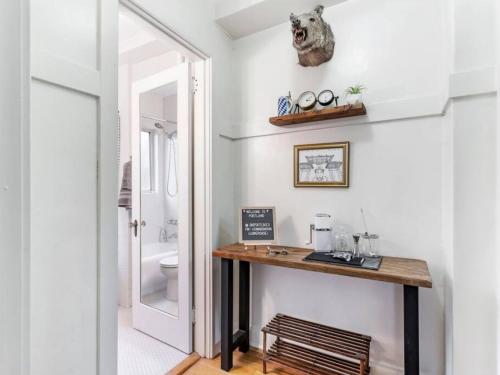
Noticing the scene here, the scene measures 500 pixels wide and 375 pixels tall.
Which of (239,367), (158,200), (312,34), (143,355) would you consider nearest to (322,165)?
(312,34)

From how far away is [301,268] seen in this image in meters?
1.51

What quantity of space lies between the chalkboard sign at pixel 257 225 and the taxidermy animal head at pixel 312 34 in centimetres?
108

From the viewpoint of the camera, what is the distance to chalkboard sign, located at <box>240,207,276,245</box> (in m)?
1.84

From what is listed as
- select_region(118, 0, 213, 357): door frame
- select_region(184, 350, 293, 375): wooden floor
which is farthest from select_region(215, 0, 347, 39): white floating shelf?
select_region(184, 350, 293, 375): wooden floor

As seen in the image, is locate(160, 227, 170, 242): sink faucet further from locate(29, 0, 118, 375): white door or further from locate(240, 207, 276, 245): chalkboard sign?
locate(29, 0, 118, 375): white door

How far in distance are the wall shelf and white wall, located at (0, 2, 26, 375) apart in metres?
1.48

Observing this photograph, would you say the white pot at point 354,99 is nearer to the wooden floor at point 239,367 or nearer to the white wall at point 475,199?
the white wall at point 475,199

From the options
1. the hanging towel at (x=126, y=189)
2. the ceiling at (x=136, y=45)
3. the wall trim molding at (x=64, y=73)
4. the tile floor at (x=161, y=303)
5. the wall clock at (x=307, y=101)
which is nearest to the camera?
the wall trim molding at (x=64, y=73)

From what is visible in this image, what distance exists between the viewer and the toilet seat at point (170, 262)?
2.20 m

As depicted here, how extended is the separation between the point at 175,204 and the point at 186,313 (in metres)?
0.83

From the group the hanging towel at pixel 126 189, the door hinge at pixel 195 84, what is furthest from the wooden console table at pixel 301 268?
the hanging towel at pixel 126 189

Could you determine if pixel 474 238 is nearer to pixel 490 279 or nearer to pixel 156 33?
pixel 490 279

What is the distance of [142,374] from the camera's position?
1.77 metres

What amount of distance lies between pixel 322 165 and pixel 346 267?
0.72 m
